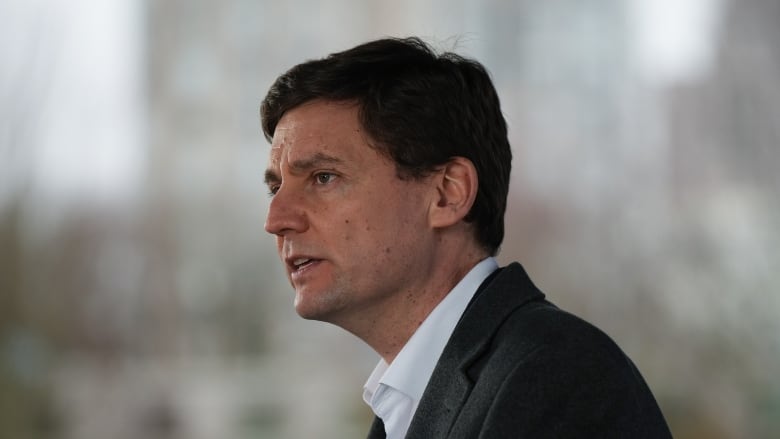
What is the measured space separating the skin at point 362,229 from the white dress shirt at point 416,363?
27mm

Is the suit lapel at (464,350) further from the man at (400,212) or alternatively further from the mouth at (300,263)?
the mouth at (300,263)

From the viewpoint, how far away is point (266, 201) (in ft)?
20.6

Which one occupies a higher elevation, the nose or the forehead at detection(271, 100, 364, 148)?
the forehead at detection(271, 100, 364, 148)

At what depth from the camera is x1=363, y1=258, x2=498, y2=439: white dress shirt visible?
1624 millimetres

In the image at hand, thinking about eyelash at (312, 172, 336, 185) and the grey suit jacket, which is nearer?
the grey suit jacket

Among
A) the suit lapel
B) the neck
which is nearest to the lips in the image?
the neck

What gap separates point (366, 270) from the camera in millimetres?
1636

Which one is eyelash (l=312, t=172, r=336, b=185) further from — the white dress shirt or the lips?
the white dress shirt

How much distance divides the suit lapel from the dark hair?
0.22 metres

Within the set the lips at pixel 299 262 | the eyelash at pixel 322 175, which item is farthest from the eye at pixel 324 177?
the lips at pixel 299 262

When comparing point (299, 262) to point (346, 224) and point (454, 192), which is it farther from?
point (454, 192)

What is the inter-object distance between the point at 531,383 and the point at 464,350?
21 centimetres

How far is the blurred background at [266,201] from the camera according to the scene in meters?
5.86

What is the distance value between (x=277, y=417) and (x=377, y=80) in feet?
14.9
